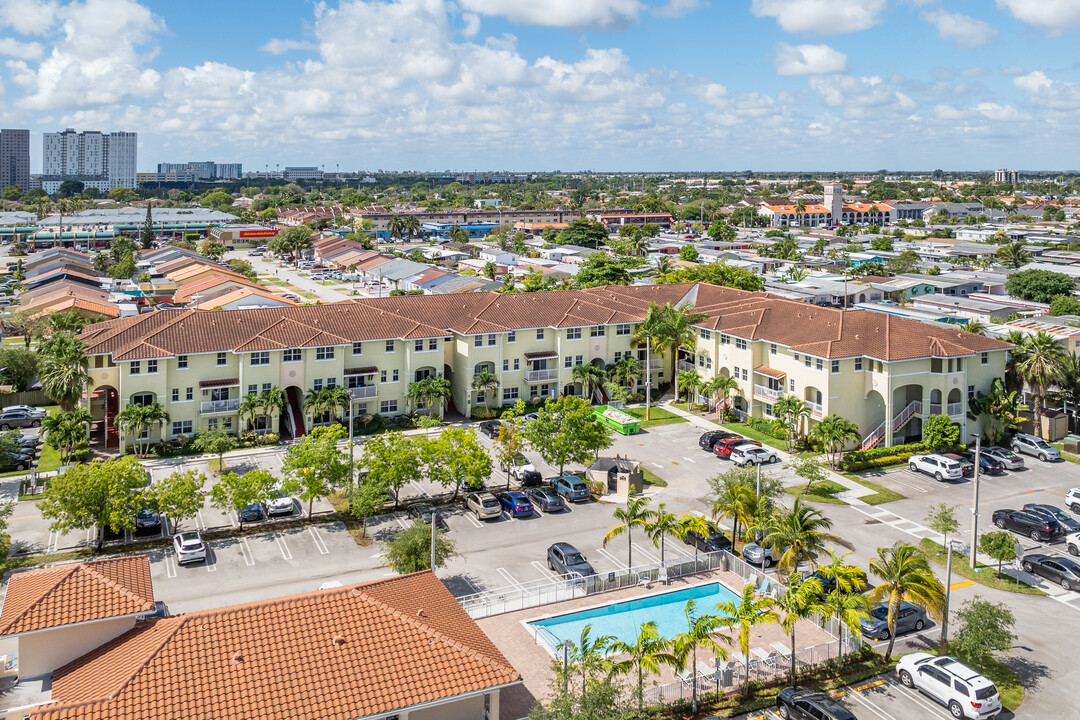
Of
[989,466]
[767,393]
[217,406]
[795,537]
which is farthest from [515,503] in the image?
[989,466]

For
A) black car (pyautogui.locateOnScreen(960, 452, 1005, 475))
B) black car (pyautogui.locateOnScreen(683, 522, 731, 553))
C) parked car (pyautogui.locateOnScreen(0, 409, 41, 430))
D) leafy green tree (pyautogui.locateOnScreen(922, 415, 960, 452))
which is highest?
leafy green tree (pyautogui.locateOnScreen(922, 415, 960, 452))

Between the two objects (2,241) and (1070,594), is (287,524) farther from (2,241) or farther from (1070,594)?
(2,241)

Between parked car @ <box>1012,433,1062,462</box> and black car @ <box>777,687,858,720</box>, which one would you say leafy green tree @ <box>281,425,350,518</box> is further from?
parked car @ <box>1012,433,1062,462</box>

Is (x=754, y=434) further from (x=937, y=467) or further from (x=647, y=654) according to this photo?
(x=647, y=654)

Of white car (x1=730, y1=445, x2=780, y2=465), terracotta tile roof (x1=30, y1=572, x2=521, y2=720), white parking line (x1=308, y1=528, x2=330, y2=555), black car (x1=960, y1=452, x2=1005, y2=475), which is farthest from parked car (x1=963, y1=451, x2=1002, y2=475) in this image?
terracotta tile roof (x1=30, y1=572, x2=521, y2=720)

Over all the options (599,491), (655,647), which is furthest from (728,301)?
(655,647)
